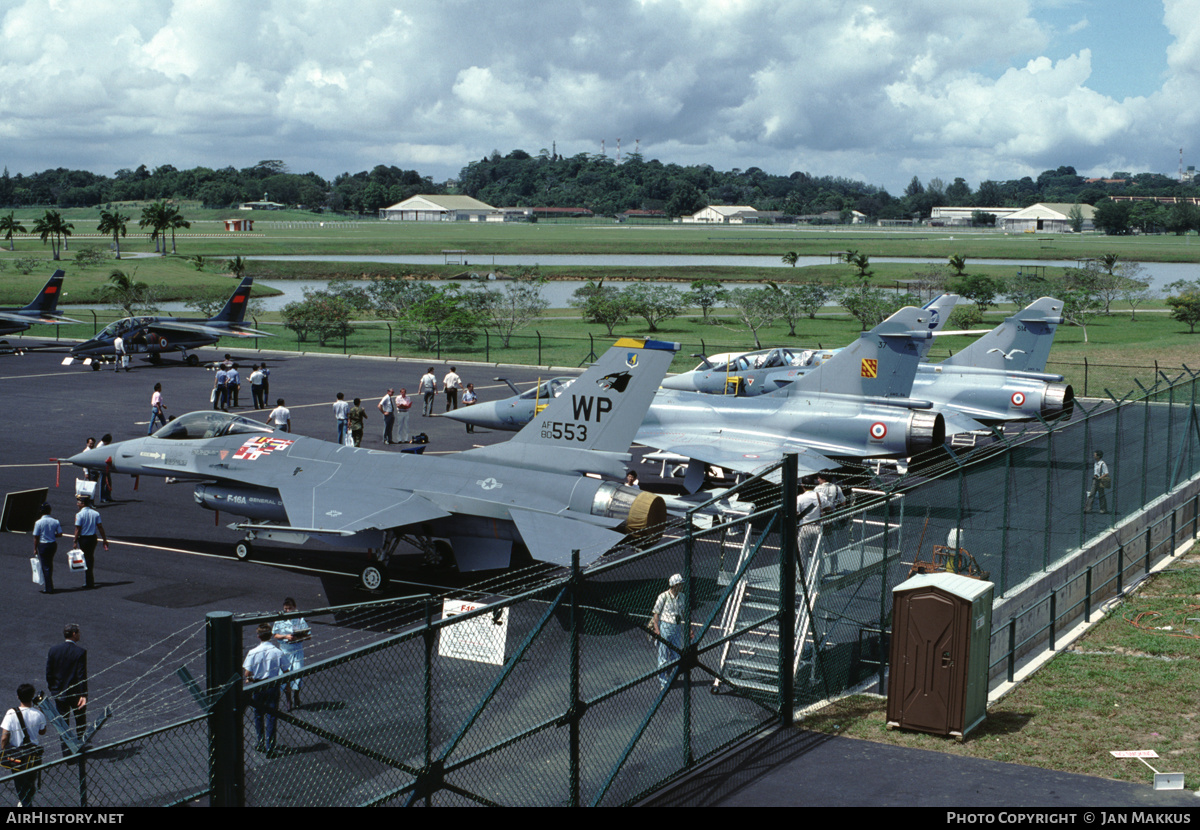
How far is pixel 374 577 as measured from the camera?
1858 centimetres

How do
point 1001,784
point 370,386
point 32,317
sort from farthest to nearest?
point 32,317 < point 370,386 < point 1001,784

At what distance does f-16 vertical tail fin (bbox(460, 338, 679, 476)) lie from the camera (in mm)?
18922

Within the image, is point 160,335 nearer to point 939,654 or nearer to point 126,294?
point 126,294

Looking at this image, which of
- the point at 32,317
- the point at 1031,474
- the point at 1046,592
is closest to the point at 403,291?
the point at 32,317

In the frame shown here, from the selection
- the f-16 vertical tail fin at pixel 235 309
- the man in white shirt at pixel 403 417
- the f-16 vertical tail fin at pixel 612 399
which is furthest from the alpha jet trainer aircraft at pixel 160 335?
the f-16 vertical tail fin at pixel 612 399

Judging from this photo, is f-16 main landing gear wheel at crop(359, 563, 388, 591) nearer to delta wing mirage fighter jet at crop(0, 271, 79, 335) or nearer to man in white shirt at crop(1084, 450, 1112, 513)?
man in white shirt at crop(1084, 450, 1112, 513)

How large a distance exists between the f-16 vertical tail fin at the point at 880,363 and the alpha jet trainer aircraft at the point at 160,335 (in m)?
34.6

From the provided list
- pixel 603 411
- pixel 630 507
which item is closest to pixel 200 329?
pixel 603 411

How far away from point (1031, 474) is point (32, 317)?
51.5 meters

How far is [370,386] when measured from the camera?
43.9 metres

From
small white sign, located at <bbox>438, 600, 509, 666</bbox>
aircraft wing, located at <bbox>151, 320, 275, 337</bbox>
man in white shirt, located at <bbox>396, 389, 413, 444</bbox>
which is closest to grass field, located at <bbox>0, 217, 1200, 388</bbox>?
aircraft wing, located at <bbox>151, 320, 275, 337</bbox>

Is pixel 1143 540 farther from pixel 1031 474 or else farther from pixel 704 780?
pixel 704 780

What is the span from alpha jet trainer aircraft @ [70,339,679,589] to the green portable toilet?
5.43 m

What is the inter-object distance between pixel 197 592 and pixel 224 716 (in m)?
11.9
